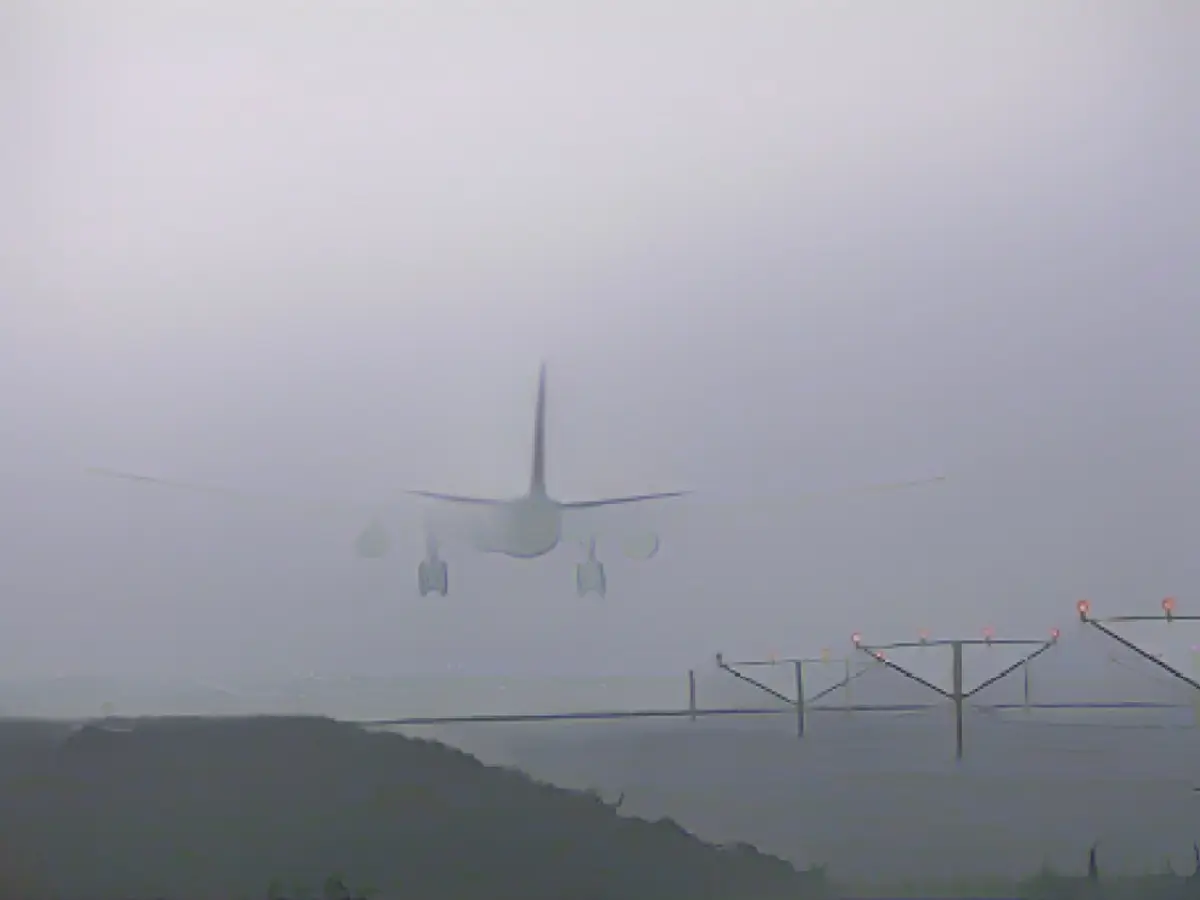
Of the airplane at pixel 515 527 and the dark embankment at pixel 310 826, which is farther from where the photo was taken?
the airplane at pixel 515 527

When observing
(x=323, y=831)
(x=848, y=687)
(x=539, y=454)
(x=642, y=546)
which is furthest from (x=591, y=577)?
(x=323, y=831)

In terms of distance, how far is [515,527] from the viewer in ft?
10.3

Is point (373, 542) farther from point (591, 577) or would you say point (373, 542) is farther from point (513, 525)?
point (591, 577)

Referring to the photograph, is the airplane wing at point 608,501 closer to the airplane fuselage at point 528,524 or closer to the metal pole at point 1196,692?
the airplane fuselage at point 528,524

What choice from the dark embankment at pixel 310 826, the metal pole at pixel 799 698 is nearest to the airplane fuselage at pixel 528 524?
the dark embankment at pixel 310 826

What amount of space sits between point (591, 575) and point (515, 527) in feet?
0.63

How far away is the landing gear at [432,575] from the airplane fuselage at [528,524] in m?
0.10

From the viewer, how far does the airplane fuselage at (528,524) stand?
3145mm

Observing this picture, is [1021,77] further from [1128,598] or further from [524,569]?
[524,569]

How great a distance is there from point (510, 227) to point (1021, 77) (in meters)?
1.13

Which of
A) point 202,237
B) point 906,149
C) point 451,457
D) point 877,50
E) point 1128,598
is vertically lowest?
point 1128,598

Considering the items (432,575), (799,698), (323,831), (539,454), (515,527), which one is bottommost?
(323,831)

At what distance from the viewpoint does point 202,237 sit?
10.4 ft

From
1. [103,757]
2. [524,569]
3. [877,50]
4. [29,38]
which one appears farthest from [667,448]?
[29,38]
